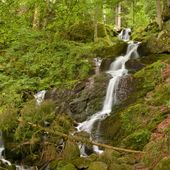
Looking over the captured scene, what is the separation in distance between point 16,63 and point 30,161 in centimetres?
863

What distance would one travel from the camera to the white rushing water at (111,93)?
12998 millimetres

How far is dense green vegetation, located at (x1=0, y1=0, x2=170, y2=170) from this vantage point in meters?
10.2

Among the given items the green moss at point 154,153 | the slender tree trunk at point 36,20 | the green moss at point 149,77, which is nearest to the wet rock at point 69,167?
the green moss at point 154,153

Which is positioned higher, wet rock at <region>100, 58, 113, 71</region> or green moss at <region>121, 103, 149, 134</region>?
wet rock at <region>100, 58, 113, 71</region>

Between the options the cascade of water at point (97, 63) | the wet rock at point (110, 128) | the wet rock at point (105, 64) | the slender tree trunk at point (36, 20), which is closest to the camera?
the wet rock at point (110, 128)

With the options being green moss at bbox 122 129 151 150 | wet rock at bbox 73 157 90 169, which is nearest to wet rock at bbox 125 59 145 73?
green moss at bbox 122 129 151 150

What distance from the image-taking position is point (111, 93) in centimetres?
1430

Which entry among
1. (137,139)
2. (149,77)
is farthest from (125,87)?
(137,139)

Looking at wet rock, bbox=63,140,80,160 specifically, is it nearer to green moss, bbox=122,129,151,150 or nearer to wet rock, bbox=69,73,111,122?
green moss, bbox=122,129,151,150

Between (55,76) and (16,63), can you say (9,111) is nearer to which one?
(55,76)

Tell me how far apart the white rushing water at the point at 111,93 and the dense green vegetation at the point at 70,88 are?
1.06ft

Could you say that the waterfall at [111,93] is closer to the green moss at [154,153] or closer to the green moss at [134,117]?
the green moss at [134,117]

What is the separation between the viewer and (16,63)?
1925 cm

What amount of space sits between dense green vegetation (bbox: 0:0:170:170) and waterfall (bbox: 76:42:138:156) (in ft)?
1.05
